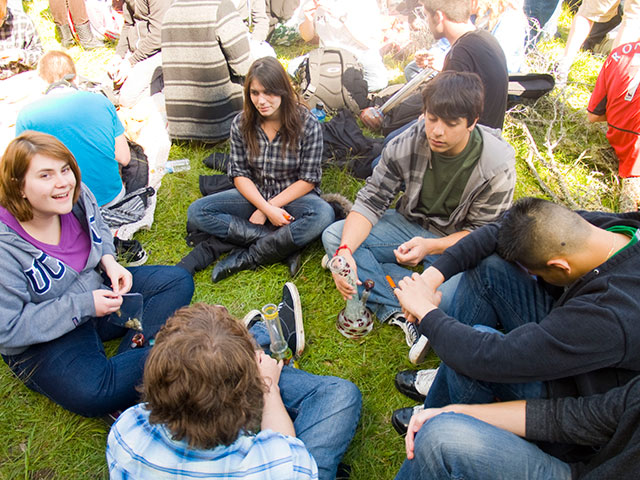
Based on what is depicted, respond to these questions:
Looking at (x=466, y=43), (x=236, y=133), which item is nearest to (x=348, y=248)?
(x=236, y=133)

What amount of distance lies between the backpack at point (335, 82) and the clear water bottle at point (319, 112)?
0.06m

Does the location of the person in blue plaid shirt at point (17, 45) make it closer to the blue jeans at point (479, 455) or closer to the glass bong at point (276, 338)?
the glass bong at point (276, 338)

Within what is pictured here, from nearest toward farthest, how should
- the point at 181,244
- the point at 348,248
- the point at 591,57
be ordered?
the point at 348,248 → the point at 181,244 → the point at 591,57

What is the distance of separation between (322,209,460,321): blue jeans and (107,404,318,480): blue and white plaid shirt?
148cm

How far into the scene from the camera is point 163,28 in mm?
4176

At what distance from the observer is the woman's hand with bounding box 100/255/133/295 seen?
2.58m

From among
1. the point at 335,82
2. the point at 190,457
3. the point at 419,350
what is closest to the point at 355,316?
the point at 419,350

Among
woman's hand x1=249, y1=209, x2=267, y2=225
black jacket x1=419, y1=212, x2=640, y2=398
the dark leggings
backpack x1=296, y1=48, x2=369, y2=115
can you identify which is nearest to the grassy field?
woman's hand x1=249, y1=209, x2=267, y2=225

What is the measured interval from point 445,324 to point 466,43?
2.54 metres

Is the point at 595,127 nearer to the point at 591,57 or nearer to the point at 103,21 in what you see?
the point at 591,57

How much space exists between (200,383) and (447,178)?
2.02 m

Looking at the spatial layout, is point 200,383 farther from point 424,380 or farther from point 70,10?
point 70,10

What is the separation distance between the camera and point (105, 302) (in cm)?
235

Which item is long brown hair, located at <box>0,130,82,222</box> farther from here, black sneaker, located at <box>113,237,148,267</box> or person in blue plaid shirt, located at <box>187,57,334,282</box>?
person in blue plaid shirt, located at <box>187,57,334,282</box>
